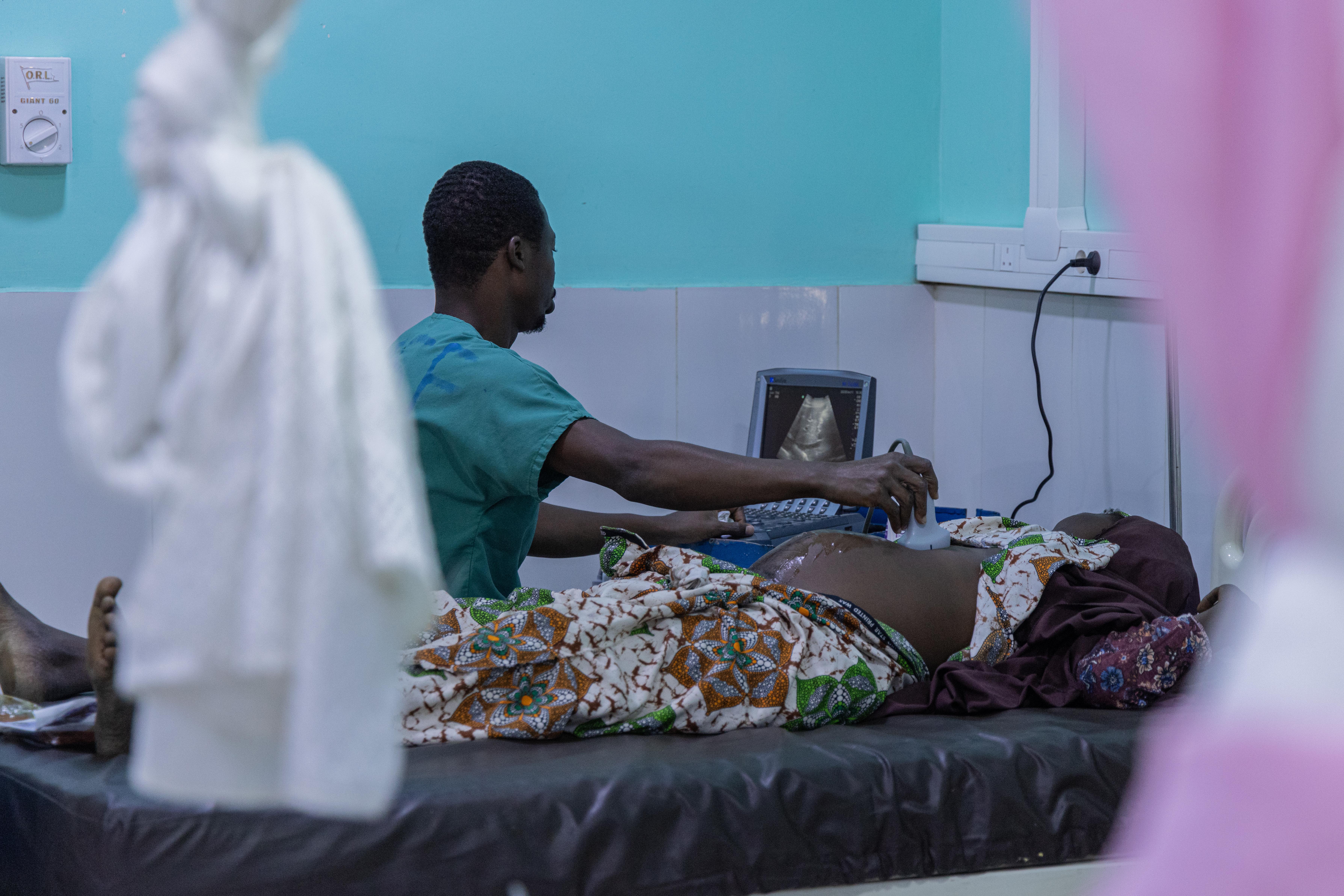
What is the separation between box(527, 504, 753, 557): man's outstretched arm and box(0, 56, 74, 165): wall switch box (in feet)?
3.89

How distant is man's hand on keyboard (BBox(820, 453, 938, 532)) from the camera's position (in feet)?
6.22

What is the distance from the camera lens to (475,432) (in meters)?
1.95

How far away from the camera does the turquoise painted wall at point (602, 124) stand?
8.48ft

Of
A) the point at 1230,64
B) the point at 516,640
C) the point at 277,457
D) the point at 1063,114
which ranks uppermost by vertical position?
the point at 1063,114

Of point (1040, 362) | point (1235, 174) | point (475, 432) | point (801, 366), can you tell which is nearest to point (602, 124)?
point (801, 366)

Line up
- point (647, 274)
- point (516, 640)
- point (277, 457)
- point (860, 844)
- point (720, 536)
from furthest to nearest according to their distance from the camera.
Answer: point (647, 274) → point (720, 536) → point (516, 640) → point (860, 844) → point (277, 457)

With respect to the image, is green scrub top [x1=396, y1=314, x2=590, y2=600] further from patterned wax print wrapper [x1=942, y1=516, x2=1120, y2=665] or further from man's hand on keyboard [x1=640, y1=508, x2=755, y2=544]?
patterned wax print wrapper [x1=942, y1=516, x2=1120, y2=665]

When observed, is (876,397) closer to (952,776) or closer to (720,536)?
(720,536)

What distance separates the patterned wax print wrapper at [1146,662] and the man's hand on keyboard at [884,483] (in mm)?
351

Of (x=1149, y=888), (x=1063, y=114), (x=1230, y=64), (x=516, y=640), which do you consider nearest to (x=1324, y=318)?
(x=1230, y=64)

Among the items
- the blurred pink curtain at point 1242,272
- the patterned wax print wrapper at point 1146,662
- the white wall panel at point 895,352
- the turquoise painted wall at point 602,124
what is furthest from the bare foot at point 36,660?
the white wall panel at point 895,352

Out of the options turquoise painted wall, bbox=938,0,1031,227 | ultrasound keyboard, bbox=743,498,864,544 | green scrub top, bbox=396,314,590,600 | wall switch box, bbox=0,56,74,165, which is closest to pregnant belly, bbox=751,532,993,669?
ultrasound keyboard, bbox=743,498,864,544

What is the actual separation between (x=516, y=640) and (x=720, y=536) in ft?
2.56

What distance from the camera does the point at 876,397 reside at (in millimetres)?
3334
